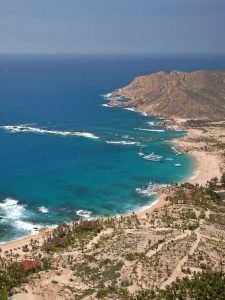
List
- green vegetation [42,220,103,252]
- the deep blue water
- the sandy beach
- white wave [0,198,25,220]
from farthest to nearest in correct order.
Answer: the deep blue water < white wave [0,198,25,220] < the sandy beach < green vegetation [42,220,103,252]

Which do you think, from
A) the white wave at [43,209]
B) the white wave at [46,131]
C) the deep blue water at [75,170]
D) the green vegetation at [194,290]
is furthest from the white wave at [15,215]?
the white wave at [46,131]

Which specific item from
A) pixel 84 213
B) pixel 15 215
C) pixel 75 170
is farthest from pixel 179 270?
pixel 75 170

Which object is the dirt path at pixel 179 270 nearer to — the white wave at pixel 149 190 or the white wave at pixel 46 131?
the white wave at pixel 149 190

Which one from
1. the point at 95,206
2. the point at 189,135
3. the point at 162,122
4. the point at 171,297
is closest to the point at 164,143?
the point at 189,135

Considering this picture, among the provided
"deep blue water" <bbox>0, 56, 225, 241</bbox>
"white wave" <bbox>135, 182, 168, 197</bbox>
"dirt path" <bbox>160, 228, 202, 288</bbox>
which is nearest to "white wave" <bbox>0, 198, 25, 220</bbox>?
"deep blue water" <bbox>0, 56, 225, 241</bbox>

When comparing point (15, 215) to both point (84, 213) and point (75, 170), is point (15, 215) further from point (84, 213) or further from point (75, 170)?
point (75, 170)

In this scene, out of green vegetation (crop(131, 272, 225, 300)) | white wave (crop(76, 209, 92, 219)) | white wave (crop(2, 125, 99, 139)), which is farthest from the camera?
white wave (crop(2, 125, 99, 139))

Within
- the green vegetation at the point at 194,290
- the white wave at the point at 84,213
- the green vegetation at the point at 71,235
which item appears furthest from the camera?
the white wave at the point at 84,213

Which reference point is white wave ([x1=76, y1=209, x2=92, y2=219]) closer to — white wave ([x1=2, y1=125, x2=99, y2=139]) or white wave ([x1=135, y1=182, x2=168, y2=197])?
white wave ([x1=135, y1=182, x2=168, y2=197])
